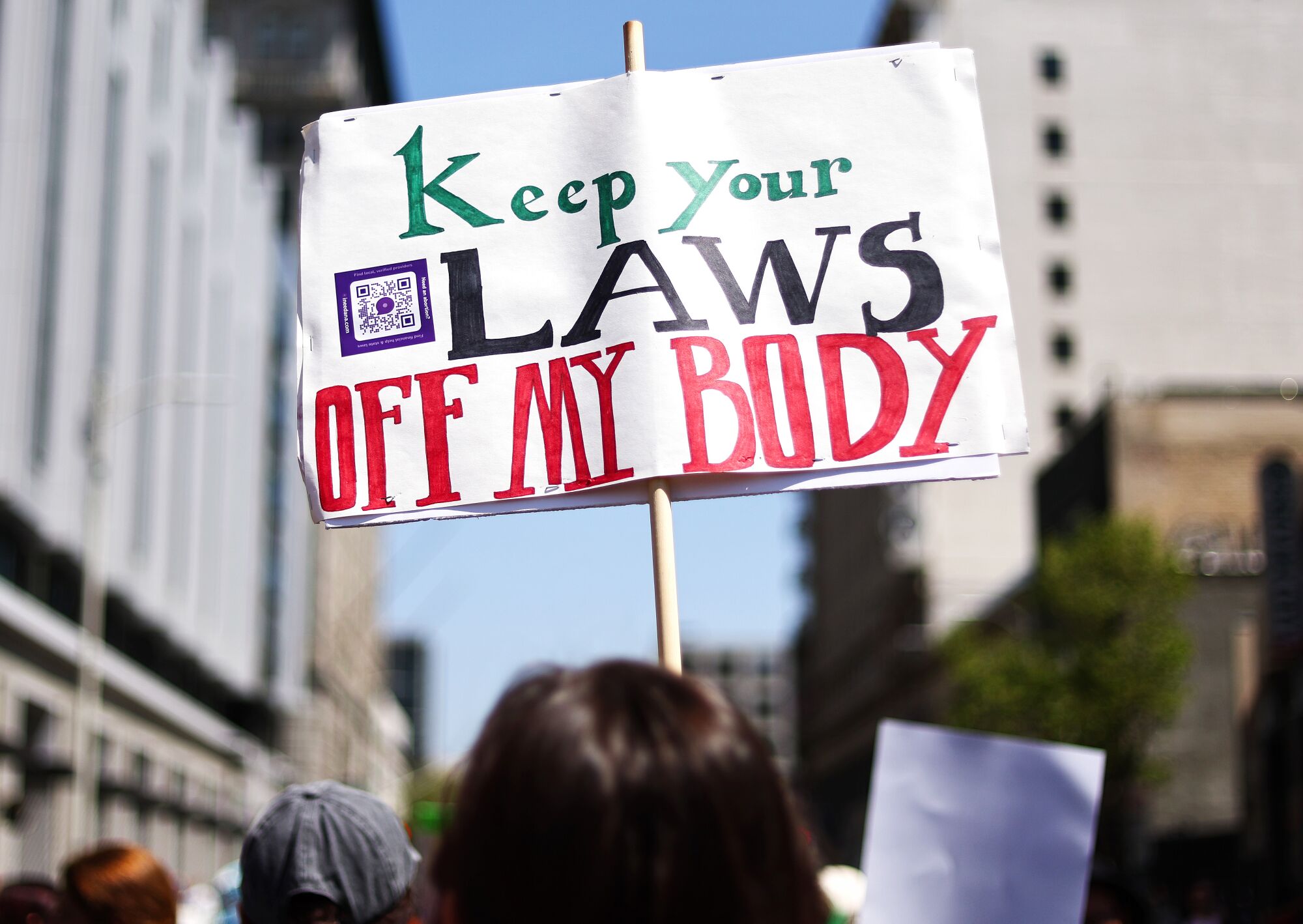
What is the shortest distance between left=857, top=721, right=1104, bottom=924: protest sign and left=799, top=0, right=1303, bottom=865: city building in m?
59.8

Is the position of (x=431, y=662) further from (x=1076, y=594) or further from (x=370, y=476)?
(x=370, y=476)

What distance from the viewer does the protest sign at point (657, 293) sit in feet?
13.8

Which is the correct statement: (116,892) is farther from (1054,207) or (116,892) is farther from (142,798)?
(1054,207)

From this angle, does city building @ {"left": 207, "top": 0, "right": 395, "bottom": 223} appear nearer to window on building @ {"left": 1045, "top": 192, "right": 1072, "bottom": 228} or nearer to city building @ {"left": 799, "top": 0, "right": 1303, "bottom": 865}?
city building @ {"left": 799, "top": 0, "right": 1303, "bottom": 865}

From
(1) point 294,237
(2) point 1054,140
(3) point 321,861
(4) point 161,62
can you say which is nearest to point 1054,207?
(2) point 1054,140

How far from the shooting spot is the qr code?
4398mm

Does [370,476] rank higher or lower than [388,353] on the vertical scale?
lower

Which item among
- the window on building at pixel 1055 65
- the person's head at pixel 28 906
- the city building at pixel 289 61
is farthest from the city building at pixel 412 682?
the person's head at pixel 28 906

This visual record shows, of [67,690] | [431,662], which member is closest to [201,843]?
[67,690]

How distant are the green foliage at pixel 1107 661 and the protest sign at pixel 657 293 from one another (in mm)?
33348

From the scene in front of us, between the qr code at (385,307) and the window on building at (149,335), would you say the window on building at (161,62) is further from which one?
the qr code at (385,307)

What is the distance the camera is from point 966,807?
424 centimetres

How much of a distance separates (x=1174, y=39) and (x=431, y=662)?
134 m

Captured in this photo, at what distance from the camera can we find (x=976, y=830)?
4211 millimetres
